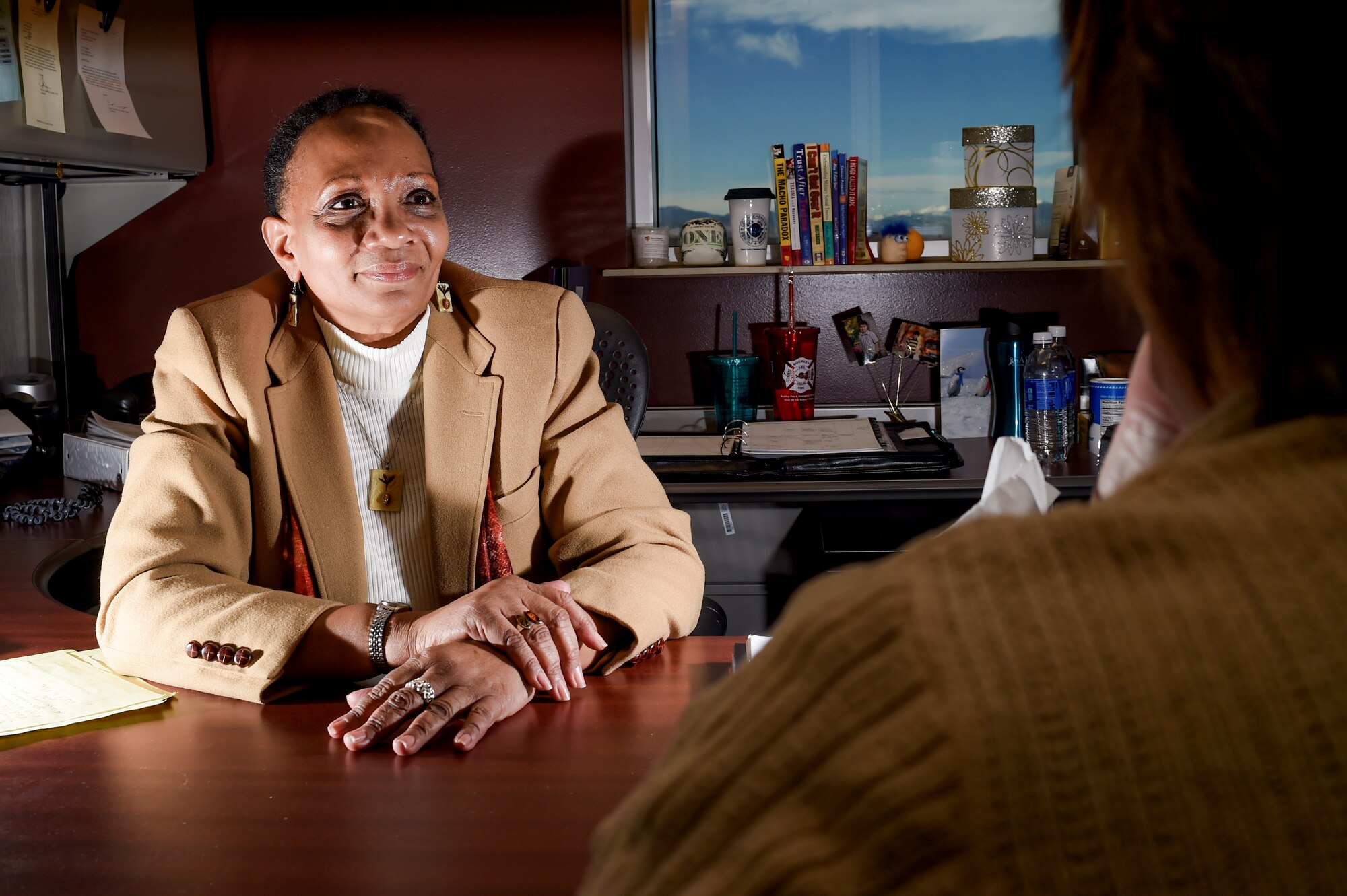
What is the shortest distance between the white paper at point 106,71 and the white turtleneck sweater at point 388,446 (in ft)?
4.61

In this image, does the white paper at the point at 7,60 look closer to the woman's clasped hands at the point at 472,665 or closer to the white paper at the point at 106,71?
the white paper at the point at 106,71

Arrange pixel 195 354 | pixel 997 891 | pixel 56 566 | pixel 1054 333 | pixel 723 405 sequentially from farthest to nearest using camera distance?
pixel 723 405 < pixel 1054 333 < pixel 56 566 < pixel 195 354 < pixel 997 891

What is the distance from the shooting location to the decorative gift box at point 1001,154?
9.18 ft

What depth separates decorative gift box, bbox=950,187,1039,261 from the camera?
2.79 meters

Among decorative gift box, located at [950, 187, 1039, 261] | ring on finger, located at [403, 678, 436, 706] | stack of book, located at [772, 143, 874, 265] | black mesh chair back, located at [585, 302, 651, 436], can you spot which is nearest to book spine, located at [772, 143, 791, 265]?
stack of book, located at [772, 143, 874, 265]

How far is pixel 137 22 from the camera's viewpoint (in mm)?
2787

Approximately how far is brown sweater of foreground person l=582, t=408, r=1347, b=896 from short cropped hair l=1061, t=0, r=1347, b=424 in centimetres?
3

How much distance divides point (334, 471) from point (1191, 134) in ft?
4.44

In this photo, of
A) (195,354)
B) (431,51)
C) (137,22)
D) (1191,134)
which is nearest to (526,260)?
(431,51)

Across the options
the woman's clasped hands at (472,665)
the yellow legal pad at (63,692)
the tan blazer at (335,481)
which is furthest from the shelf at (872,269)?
the yellow legal pad at (63,692)

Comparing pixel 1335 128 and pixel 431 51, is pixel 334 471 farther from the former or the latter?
pixel 431 51

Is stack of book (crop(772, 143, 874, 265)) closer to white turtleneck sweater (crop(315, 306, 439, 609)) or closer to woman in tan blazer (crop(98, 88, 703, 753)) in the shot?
woman in tan blazer (crop(98, 88, 703, 753))

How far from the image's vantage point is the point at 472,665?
1.15 m

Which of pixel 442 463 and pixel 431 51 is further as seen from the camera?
pixel 431 51
